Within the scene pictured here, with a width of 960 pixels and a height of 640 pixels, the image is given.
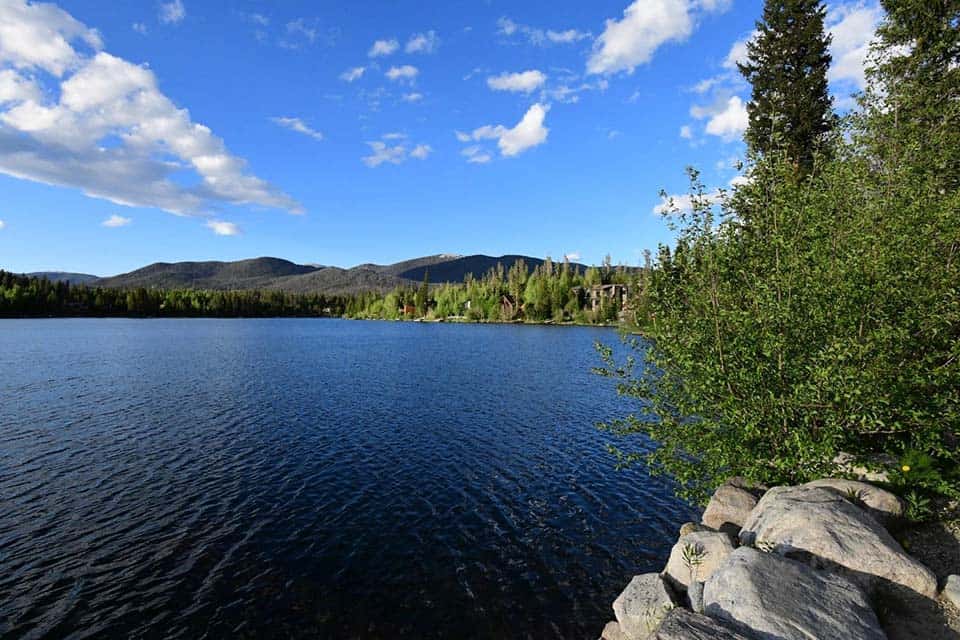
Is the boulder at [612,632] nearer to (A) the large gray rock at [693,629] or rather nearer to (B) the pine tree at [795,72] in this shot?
(A) the large gray rock at [693,629]

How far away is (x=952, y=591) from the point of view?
988 cm

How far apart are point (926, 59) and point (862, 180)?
21.2 metres

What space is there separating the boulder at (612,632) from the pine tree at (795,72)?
1475 inches

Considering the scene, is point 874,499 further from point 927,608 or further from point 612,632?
point 612,632

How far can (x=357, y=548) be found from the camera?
20.0 metres

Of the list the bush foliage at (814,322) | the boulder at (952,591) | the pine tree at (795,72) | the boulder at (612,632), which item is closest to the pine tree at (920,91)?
the bush foliage at (814,322)

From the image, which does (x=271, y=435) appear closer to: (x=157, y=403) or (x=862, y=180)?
(x=157, y=403)

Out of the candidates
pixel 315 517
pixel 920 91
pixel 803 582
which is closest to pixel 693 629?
pixel 803 582

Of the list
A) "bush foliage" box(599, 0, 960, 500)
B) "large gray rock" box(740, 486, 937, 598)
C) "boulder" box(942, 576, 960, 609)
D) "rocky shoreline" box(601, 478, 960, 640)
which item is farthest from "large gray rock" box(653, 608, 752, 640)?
"bush foliage" box(599, 0, 960, 500)

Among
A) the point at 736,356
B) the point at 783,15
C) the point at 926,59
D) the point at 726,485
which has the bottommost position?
the point at 726,485

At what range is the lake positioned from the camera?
15812 mm

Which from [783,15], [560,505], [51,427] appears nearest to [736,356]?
[560,505]

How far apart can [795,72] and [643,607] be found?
44.1 meters

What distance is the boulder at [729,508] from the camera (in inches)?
641
